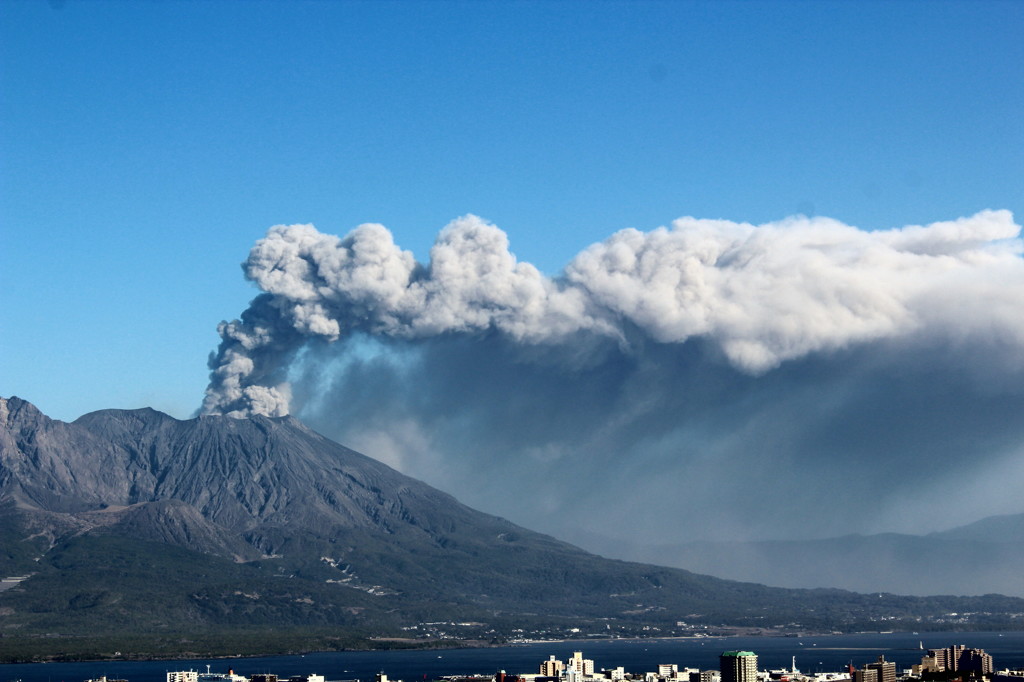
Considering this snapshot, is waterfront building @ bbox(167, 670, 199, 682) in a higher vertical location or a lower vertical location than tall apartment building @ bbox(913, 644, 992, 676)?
lower

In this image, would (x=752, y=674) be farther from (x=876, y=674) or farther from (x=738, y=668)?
(x=876, y=674)

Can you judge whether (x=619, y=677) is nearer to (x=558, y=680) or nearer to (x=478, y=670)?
(x=558, y=680)

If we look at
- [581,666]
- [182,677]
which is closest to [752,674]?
[581,666]

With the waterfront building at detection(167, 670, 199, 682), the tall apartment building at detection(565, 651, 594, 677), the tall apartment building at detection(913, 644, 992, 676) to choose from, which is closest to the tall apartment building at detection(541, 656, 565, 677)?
the tall apartment building at detection(565, 651, 594, 677)

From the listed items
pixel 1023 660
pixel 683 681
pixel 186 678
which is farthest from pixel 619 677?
pixel 1023 660

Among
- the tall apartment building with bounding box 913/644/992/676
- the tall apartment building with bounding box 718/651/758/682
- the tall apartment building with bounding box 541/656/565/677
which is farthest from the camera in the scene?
the tall apartment building with bounding box 541/656/565/677

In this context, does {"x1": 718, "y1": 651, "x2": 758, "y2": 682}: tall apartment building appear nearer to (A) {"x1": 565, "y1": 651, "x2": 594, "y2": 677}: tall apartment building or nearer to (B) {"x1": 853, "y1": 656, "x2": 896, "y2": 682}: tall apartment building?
(B) {"x1": 853, "y1": 656, "x2": 896, "y2": 682}: tall apartment building

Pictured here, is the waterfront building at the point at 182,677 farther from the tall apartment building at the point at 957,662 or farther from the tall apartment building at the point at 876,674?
A: the tall apartment building at the point at 957,662

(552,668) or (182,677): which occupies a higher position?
(552,668)
